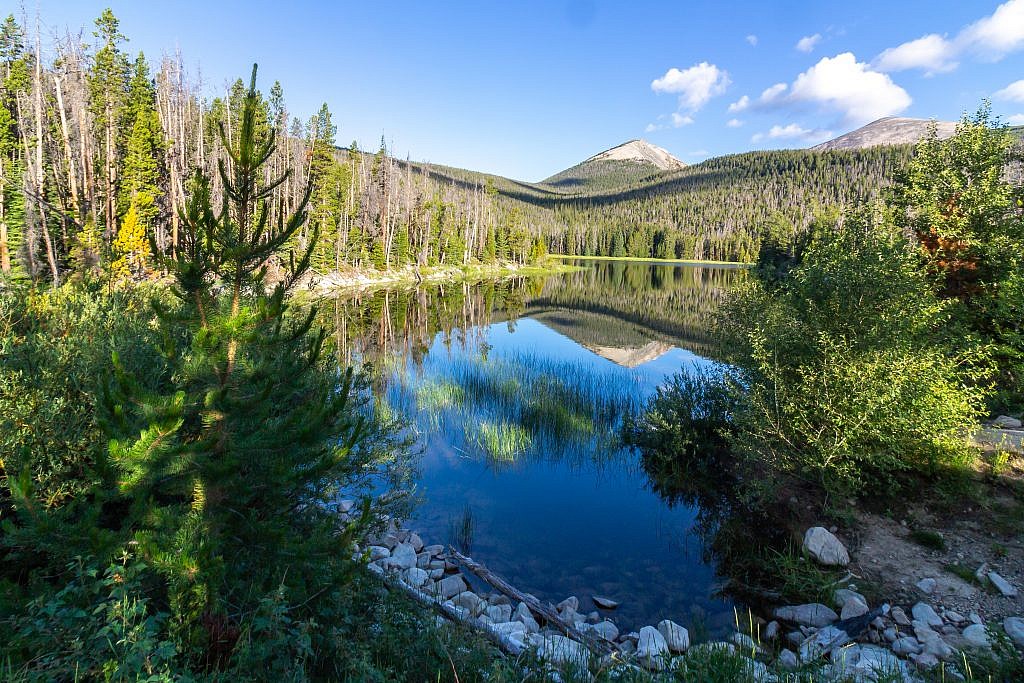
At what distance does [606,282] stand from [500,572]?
70389 mm

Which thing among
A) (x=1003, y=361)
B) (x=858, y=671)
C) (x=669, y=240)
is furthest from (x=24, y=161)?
(x=669, y=240)

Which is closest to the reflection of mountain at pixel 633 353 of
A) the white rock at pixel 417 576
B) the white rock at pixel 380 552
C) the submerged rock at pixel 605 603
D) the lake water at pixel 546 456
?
the lake water at pixel 546 456

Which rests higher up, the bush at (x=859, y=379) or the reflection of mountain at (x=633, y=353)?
the bush at (x=859, y=379)

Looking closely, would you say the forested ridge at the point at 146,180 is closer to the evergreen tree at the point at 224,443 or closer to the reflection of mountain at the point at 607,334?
the evergreen tree at the point at 224,443

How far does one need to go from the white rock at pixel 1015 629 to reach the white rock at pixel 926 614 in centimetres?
73

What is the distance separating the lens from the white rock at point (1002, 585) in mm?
7406

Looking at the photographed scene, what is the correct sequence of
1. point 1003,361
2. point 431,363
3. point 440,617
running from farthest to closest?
point 431,363
point 1003,361
point 440,617

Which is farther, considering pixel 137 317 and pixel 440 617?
pixel 137 317

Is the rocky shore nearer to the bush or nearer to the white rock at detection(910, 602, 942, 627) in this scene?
the white rock at detection(910, 602, 942, 627)

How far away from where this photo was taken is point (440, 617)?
668 centimetres

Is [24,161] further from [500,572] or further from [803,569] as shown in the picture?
[803,569]

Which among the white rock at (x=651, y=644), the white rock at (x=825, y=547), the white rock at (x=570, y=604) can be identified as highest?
the white rock at (x=825, y=547)

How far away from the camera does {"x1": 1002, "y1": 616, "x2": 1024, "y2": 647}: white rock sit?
6.13m

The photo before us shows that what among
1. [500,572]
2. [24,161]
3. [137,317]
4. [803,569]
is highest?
[24,161]
